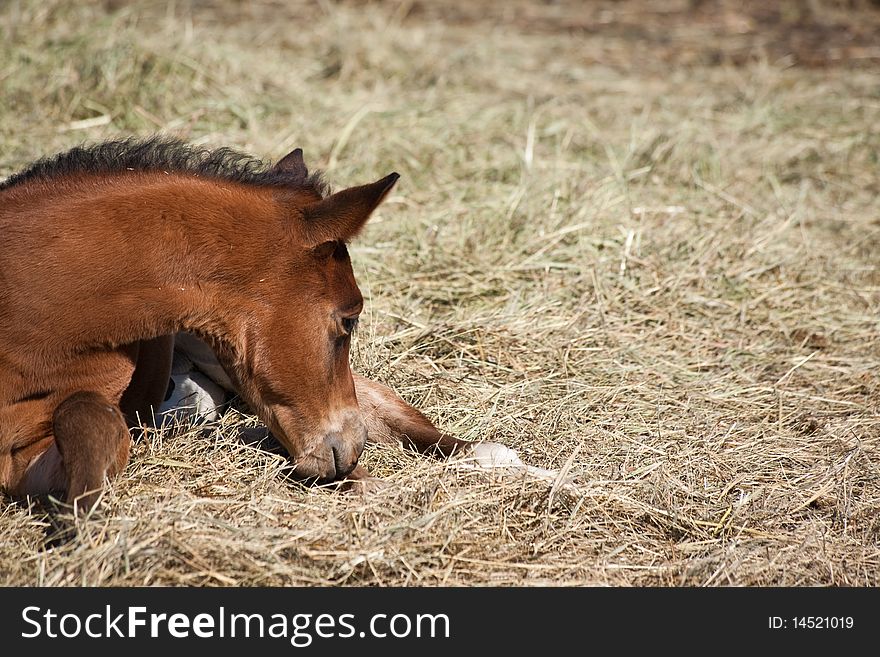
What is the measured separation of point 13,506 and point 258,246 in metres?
1.17

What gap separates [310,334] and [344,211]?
419 mm

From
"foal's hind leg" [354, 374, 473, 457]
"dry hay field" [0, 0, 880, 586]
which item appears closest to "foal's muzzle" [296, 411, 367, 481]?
"dry hay field" [0, 0, 880, 586]

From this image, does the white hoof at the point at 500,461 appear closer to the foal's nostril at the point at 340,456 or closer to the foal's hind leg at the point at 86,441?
the foal's nostril at the point at 340,456

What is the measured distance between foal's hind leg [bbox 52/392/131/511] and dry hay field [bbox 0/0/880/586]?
85 mm

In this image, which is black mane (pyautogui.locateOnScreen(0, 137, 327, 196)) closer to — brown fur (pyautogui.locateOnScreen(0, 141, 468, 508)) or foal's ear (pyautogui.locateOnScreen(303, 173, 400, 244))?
brown fur (pyautogui.locateOnScreen(0, 141, 468, 508))

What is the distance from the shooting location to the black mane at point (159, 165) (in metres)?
3.36

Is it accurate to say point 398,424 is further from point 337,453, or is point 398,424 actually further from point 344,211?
point 344,211

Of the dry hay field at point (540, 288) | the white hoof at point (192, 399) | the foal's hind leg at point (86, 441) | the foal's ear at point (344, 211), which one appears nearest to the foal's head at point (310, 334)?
the foal's ear at point (344, 211)

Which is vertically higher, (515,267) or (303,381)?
(303,381)

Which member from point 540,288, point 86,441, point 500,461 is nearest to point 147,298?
point 86,441

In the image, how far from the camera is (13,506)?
131 inches

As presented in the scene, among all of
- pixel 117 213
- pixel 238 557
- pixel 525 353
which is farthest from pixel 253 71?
pixel 238 557

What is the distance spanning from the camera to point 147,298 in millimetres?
3111

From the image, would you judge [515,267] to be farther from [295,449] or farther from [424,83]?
[424,83]
